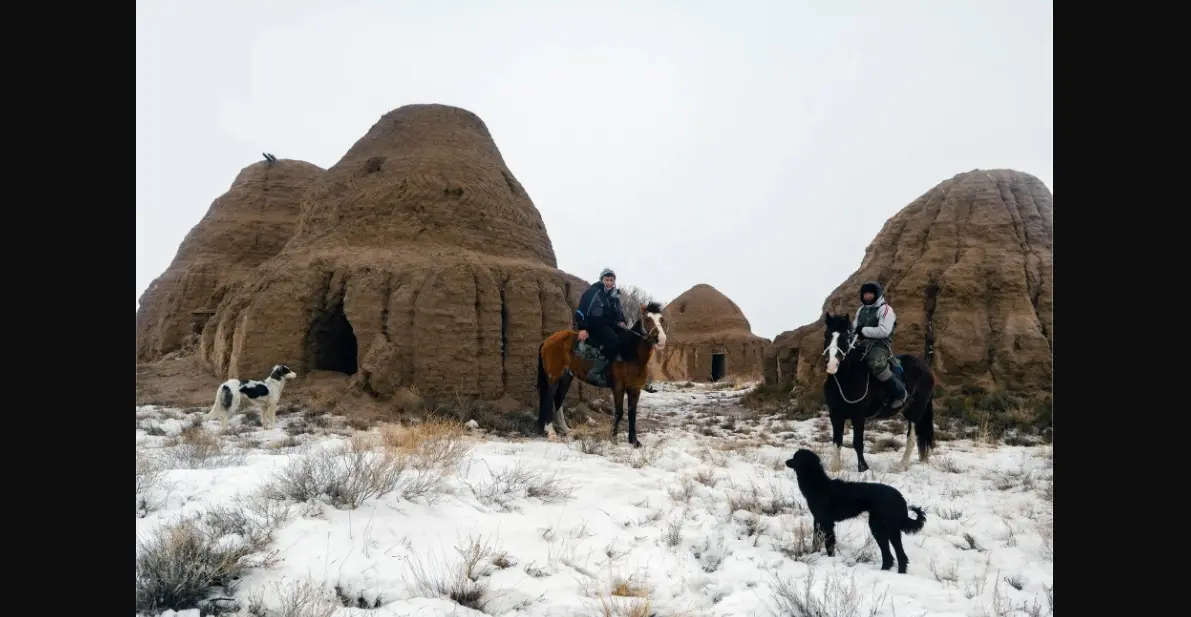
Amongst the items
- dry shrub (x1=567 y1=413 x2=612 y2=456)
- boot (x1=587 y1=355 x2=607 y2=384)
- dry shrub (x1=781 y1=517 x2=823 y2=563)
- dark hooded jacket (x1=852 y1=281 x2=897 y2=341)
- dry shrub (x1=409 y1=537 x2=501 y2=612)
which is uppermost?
dark hooded jacket (x1=852 y1=281 x2=897 y2=341)

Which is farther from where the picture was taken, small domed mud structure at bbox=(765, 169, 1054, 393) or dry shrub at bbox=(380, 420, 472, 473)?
small domed mud structure at bbox=(765, 169, 1054, 393)

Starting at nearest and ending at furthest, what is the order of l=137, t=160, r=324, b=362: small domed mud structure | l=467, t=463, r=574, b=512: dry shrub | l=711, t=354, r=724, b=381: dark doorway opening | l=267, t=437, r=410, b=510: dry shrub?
l=267, t=437, r=410, b=510: dry shrub
l=467, t=463, r=574, b=512: dry shrub
l=137, t=160, r=324, b=362: small domed mud structure
l=711, t=354, r=724, b=381: dark doorway opening

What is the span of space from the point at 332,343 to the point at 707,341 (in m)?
24.5

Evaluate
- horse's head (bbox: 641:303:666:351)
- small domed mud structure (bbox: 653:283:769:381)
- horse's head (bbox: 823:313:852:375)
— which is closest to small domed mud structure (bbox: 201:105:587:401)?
horse's head (bbox: 641:303:666:351)

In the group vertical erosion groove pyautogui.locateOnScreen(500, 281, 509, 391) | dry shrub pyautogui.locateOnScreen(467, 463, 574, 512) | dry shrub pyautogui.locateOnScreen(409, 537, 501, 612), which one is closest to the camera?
dry shrub pyautogui.locateOnScreen(409, 537, 501, 612)

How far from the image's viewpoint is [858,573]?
370 cm

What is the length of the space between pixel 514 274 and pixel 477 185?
2798 mm

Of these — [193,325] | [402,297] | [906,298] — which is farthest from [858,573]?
[193,325]

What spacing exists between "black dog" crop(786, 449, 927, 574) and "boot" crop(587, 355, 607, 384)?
5.30 meters

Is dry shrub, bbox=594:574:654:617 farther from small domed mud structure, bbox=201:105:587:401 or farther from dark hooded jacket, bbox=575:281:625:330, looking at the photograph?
small domed mud structure, bbox=201:105:587:401

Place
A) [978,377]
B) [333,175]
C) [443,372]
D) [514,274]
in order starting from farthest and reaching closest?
[333,175] < [978,377] < [514,274] < [443,372]

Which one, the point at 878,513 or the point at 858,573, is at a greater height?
the point at 878,513

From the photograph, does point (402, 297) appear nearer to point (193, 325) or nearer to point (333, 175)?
point (333, 175)

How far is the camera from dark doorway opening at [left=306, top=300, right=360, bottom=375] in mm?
11742
